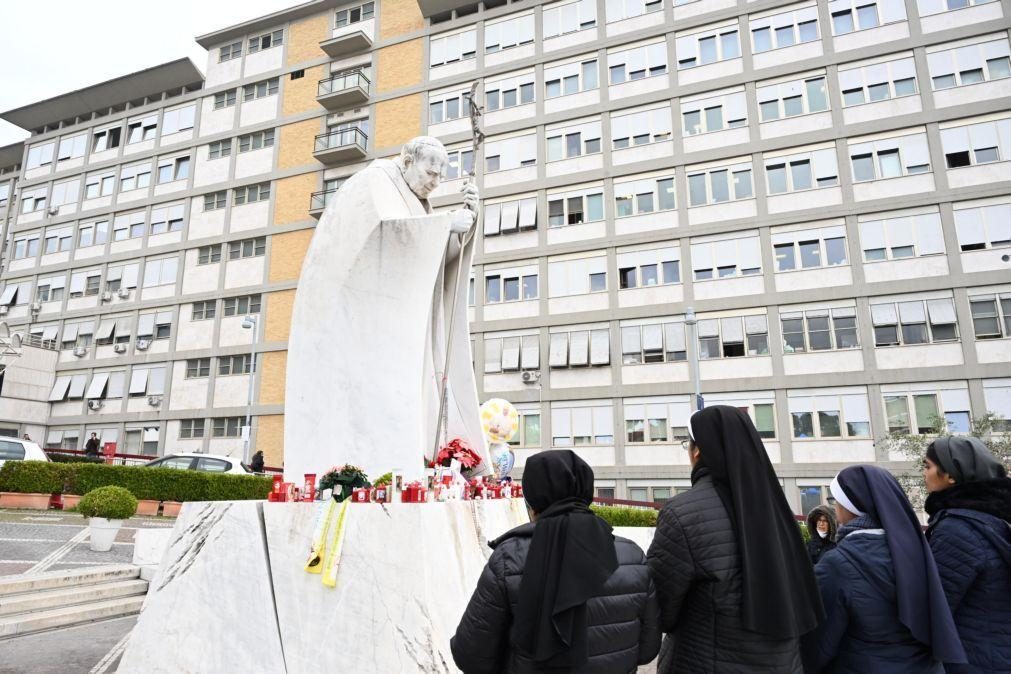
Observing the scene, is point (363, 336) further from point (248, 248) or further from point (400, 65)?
point (248, 248)

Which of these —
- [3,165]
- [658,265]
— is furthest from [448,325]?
[3,165]

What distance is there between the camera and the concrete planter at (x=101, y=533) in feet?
30.7

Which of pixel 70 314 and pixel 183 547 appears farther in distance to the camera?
pixel 70 314

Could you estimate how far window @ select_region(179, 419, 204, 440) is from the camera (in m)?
30.3

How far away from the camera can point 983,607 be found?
2.55 meters

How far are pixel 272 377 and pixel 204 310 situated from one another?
A: 225 inches

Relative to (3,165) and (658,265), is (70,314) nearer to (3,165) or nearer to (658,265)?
(3,165)

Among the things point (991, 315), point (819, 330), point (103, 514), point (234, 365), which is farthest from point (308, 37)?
point (991, 315)

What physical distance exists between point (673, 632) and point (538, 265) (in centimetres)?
2430

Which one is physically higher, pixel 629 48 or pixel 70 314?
pixel 629 48

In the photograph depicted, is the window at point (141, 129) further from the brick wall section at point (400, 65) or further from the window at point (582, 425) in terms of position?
the window at point (582, 425)

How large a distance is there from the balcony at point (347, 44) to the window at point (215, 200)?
8.61 metres

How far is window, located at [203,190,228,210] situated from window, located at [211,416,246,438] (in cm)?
1055

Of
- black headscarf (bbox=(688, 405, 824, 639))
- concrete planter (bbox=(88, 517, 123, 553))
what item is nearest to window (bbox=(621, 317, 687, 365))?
concrete planter (bbox=(88, 517, 123, 553))
